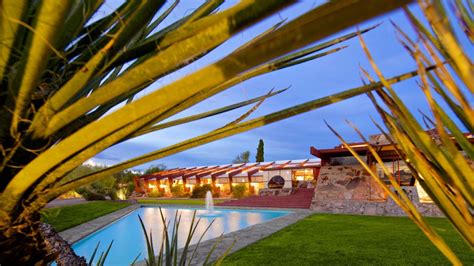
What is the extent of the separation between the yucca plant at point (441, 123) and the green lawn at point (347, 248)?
15.3ft

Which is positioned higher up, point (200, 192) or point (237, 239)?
point (200, 192)

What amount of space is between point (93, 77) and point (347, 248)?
7594mm

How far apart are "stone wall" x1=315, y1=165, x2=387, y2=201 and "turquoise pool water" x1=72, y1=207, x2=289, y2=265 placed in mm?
2659

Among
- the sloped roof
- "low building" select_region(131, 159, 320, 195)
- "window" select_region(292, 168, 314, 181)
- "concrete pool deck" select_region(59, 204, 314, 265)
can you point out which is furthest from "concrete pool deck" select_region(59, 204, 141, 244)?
"window" select_region(292, 168, 314, 181)

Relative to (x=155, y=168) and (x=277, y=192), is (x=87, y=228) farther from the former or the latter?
(x=155, y=168)

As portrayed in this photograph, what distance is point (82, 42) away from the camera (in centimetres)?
93

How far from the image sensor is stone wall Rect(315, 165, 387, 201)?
16.1 metres

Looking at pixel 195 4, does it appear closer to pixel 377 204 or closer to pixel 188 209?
pixel 377 204

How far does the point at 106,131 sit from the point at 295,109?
421mm

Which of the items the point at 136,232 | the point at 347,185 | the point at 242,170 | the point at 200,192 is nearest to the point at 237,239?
the point at 136,232

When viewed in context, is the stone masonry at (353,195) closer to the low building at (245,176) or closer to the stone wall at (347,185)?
the stone wall at (347,185)

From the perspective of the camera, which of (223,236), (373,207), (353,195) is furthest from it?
(353,195)

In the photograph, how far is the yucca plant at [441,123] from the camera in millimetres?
590

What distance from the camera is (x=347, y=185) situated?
54.7 feet
